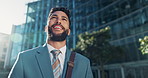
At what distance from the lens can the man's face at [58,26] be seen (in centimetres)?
208

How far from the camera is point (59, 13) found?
2.21 metres

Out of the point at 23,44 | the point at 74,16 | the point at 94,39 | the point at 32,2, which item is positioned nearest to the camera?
the point at 94,39

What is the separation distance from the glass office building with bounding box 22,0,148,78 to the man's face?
20.3m

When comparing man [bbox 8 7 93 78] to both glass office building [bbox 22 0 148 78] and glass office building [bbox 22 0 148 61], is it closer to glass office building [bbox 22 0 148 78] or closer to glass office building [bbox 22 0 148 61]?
glass office building [bbox 22 0 148 78]

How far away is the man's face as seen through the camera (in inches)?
81.7

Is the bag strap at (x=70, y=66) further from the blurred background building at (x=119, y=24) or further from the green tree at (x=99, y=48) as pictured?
the blurred background building at (x=119, y=24)

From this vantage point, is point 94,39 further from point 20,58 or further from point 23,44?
point 23,44

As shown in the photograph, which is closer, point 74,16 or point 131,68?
point 131,68

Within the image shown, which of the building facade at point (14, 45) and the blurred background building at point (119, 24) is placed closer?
the blurred background building at point (119, 24)

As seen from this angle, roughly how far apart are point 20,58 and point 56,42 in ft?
2.05

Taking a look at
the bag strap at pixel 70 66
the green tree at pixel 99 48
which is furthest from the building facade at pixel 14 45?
the bag strap at pixel 70 66

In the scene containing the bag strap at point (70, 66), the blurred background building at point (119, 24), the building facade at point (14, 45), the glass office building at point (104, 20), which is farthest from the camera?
the building facade at point (14, 45)

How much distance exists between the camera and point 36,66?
70.8 inches

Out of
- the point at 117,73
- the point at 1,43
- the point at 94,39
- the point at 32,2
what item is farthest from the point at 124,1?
the point at 1,43
